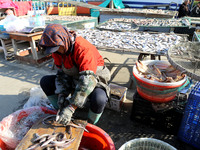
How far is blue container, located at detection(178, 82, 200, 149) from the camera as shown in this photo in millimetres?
1725

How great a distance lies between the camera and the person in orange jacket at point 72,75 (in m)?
1.54

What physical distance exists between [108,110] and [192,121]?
4.34ft

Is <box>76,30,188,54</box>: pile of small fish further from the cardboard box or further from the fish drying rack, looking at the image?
the cardboard box

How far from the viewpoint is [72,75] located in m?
1.99

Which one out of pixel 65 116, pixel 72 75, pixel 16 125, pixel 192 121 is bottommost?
pixel 16 125

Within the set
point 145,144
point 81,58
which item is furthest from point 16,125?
point 145,144

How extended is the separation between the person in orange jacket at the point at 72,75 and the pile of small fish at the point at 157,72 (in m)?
0.57

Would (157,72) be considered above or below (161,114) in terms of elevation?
above

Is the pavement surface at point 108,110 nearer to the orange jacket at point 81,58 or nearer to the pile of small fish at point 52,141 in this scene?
the pile of small fish at point 52,141

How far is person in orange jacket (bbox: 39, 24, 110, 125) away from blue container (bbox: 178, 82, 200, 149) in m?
1.03

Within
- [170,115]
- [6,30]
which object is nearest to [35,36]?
[6,30]

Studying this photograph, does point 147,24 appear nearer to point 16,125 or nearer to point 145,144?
point 145,144

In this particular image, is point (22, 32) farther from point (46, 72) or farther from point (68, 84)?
point (68, 84)

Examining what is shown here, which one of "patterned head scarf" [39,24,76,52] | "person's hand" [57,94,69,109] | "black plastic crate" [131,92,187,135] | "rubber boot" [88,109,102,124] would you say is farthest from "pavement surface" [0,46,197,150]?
"patterned head scarf" [39,24,76,52]
